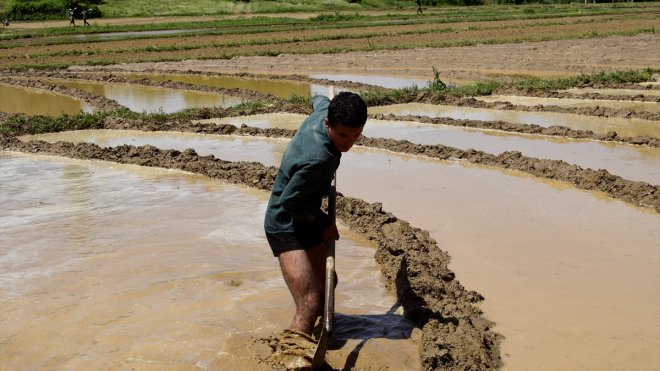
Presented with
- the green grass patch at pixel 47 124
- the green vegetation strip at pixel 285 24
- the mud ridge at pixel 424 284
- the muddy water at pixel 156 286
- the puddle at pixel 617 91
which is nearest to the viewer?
the mud ridge at pixel 424 284

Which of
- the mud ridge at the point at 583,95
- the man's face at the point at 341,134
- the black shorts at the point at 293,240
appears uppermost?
the man's face at the point at 341,134

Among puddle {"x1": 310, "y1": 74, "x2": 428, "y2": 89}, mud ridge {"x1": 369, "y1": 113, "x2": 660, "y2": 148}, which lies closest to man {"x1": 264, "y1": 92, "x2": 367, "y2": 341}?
mud ridge {"x1": 369, "y1": 113, "x2": 660, "y2": 148}

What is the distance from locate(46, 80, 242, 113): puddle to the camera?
48.8 feet

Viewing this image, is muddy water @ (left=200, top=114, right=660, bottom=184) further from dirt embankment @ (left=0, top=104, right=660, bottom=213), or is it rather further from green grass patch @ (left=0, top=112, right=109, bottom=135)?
green grass patch @ (left=0, top=112, right=109, bottom=135)

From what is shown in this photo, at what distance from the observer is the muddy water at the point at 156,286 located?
4.41 metres

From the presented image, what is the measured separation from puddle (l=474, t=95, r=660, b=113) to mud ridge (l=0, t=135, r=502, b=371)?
6.34 metres

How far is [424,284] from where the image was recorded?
511cm

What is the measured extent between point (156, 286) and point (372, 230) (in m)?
1.95

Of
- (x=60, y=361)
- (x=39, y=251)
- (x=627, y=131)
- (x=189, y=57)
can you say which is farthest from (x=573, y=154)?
(x=189, y=57)

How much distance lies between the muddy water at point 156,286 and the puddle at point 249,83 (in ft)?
27.4

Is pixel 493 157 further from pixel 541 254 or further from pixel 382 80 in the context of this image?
pixel 382 80

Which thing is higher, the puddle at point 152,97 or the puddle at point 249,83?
the puddle at point 249,83

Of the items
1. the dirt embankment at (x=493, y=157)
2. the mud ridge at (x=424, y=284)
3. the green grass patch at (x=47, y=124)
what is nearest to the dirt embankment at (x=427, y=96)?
the dirt embankment at (x=493, y=157)

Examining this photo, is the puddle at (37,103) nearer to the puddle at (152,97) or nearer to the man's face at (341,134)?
the puddle at (152,97)
